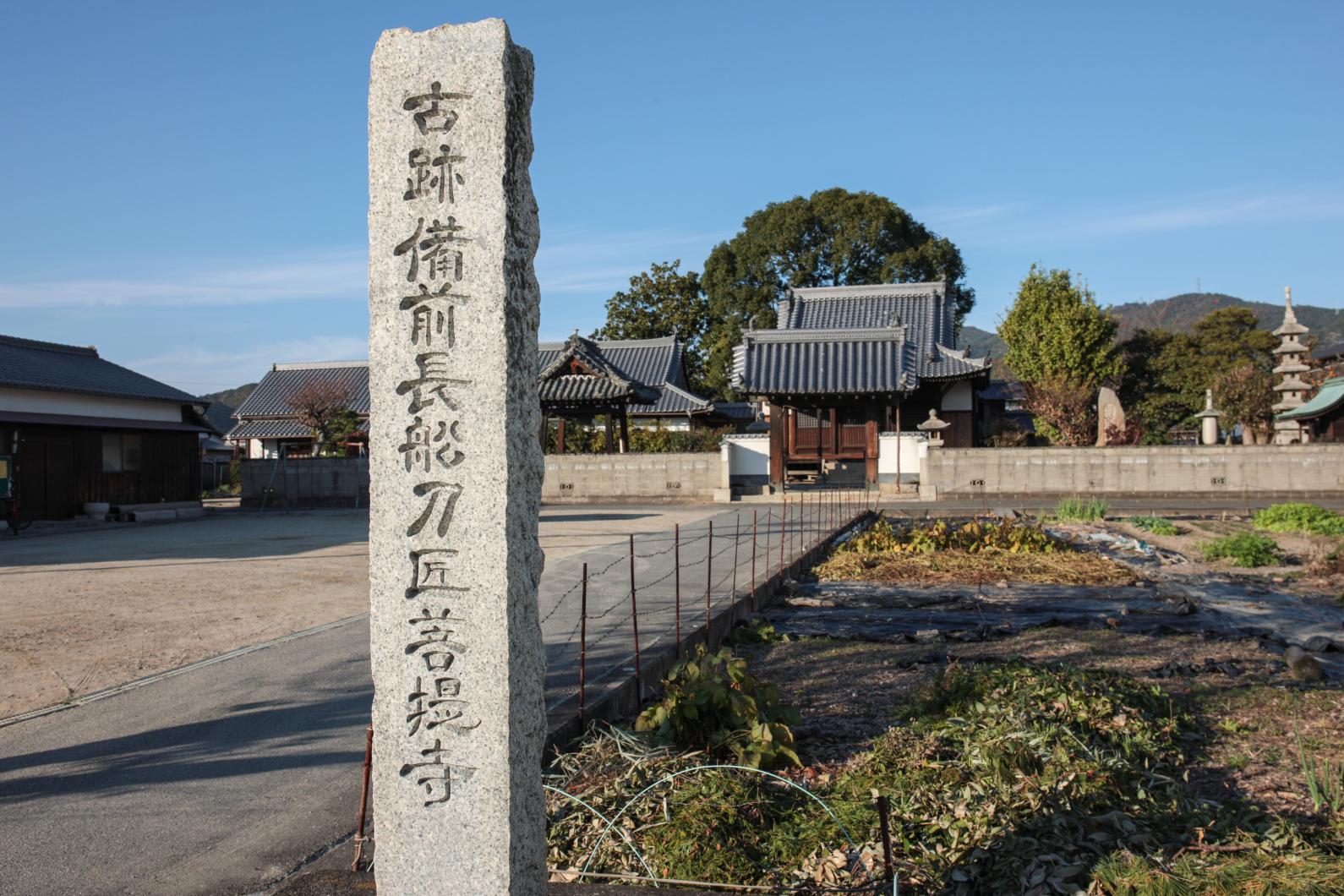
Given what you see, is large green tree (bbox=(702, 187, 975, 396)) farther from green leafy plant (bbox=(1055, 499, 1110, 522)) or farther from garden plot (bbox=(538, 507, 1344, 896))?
garden plot (bbox=(538, 507, 1344, 896))

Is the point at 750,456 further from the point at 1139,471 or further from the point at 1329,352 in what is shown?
the point at 1329,352

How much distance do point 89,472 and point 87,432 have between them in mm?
938

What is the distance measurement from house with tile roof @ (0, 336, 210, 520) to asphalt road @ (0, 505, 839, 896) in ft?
55.1

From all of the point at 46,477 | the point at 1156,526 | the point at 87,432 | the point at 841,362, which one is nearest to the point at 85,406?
the point at 87,432

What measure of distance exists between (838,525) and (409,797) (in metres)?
13.4

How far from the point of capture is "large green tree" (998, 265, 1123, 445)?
3206 centimetres

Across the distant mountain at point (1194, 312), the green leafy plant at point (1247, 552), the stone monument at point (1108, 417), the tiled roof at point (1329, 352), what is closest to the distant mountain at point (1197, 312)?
the distant mountain at point (1194, 312)

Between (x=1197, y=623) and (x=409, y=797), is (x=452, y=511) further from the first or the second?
(x=1197, y=623)

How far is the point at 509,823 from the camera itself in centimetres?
291

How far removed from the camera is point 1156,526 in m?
16.0

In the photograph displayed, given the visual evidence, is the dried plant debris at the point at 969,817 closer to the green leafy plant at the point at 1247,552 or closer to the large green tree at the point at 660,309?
the green leafy plant at the point at 1247,552

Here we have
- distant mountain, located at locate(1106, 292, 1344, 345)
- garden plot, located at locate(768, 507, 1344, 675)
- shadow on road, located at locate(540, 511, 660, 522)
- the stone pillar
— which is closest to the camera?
the stone pillar

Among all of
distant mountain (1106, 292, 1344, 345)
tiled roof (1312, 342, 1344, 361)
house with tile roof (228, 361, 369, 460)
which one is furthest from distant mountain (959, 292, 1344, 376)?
house with tile roof (228, 361, 369, 460)

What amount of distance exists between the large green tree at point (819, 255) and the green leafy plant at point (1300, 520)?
2697 cm
